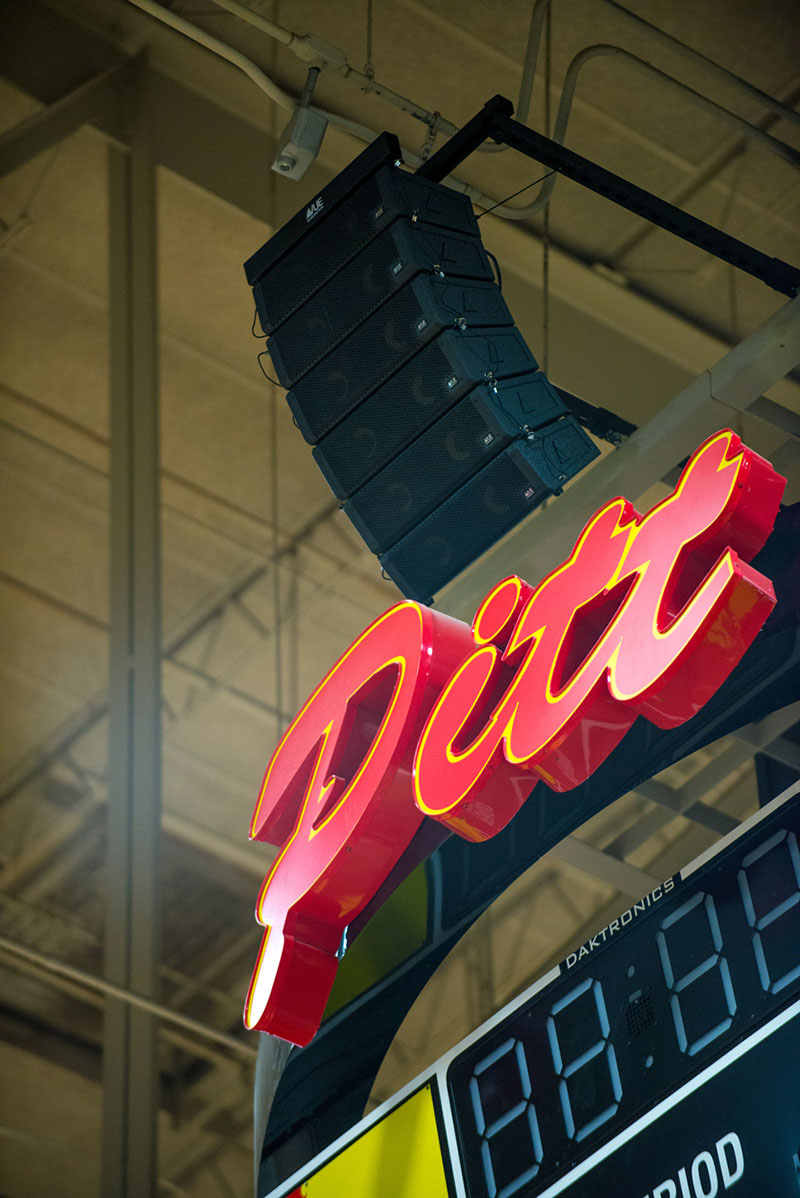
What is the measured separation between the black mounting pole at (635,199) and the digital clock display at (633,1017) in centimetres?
200

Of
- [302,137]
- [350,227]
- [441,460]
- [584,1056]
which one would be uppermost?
[302,137]

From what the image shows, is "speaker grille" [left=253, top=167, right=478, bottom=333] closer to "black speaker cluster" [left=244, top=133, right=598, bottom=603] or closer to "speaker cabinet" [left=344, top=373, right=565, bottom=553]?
"black speaker cluster" [left=244, top=133, right=598, bottom=603]

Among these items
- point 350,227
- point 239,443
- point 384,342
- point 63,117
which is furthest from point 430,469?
point 239,443

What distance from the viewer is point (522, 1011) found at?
12.8 ft

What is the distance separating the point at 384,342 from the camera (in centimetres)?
497

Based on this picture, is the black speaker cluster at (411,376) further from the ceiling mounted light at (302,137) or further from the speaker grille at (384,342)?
the ceiling mounted light at (302,137)

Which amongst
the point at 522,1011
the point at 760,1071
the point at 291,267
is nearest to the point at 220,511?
the point at 291,267

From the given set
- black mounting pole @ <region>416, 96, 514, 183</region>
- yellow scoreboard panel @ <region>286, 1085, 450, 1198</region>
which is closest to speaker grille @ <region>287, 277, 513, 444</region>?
black mounting pole @ <region>416, 96, 514, 183</region>

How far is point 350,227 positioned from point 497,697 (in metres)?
1.84

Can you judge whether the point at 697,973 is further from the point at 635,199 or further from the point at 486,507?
the point at 635,199

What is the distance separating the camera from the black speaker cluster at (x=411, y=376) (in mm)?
4785

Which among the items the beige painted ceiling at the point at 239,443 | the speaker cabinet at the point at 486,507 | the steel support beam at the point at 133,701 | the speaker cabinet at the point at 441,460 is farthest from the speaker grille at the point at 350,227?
the steel support beam at the point at 133,701

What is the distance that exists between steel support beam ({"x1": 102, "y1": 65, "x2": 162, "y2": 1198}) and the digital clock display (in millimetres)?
3089

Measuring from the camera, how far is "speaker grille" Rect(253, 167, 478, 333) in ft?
16.5
